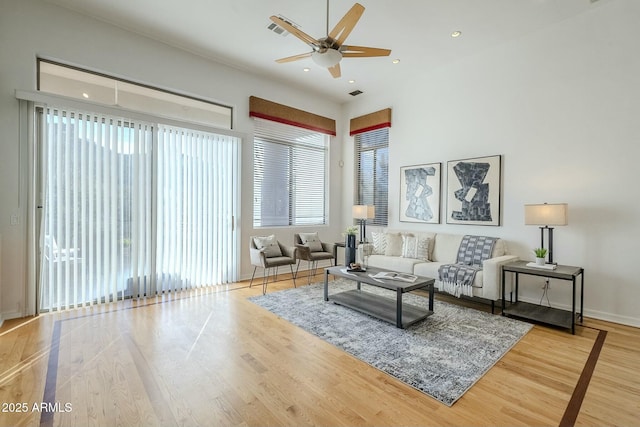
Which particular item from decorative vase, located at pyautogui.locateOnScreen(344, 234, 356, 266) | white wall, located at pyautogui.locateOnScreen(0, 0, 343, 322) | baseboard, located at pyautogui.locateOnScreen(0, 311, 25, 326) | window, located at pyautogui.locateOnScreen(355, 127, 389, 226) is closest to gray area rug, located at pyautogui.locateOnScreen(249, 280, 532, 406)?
decorative vase, located at pyautogui.locateOnScreen(344, 234, 356, 266)

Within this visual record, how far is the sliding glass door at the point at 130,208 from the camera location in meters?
3.66

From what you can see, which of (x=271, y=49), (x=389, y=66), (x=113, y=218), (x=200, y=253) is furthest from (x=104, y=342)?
(x=389, y=66)

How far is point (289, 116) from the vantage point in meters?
5.95

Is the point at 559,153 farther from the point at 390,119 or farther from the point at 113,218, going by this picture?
the point at 113,218

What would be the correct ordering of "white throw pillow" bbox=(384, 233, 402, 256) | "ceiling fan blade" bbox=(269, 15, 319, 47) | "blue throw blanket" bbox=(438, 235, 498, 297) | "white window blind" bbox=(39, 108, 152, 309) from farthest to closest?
1. "white throw pillow" bbox=(384, 233, 402, 256)
2. "blue throw blanket" bbox=(438, 235, 498, 297)
3. "white window blind" bbox=(39, 108, 152, 309)
4. "ceiling fan blade" bbox=(269, 15, 319, 47)

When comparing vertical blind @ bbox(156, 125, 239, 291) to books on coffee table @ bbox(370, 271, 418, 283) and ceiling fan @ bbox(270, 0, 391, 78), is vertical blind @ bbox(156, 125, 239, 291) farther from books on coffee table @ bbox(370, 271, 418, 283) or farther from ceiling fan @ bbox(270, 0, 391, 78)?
books on coffee table @ bbox(370, 271, 418, 283)

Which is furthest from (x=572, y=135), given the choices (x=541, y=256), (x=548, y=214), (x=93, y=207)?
(x=93, y=207)

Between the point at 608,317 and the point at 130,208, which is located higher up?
the point at 130,208

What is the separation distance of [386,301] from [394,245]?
1626mm

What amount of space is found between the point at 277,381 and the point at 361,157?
5.32 meters

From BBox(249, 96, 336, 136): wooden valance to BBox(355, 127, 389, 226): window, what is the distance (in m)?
0.78

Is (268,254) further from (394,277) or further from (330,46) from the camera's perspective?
(330,46)

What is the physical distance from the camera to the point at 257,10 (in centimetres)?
368

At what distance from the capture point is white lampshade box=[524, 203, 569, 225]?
139 inches
